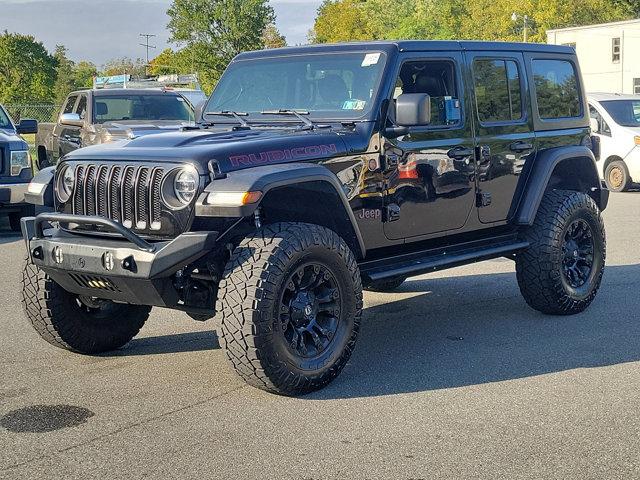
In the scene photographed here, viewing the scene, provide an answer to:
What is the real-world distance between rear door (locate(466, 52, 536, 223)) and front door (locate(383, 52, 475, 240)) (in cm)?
15

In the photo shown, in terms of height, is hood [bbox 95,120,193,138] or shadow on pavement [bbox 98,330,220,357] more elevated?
hood [bbox 95,120,193,138]

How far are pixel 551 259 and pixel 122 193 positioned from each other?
131 inches

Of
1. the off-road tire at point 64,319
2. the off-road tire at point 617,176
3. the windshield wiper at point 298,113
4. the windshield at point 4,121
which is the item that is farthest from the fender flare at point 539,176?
the off-road tire at point 617,176

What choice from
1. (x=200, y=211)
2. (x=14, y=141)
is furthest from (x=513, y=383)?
(x=14, y=141)

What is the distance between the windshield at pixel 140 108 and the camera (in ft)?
48.7

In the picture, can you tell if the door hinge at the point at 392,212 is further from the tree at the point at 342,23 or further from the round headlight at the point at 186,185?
the tree at the point at 342,23

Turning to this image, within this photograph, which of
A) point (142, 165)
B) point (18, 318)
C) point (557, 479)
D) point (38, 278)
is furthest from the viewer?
point (18, 318)

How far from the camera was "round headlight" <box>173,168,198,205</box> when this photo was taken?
500 cm

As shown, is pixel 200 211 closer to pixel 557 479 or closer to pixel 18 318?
pixel 557 479

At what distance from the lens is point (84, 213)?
543 cm

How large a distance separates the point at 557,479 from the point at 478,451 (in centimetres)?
43

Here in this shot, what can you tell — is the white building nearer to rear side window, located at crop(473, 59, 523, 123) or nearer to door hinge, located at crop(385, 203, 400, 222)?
rear side window, located at crop(473, 59, 523, 123)

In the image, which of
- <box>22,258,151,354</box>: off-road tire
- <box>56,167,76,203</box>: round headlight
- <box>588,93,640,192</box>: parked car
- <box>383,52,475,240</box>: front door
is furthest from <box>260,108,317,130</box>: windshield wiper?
<box>588,93,640,192</box>: parked car

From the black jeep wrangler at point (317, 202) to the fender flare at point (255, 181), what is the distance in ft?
0.04
